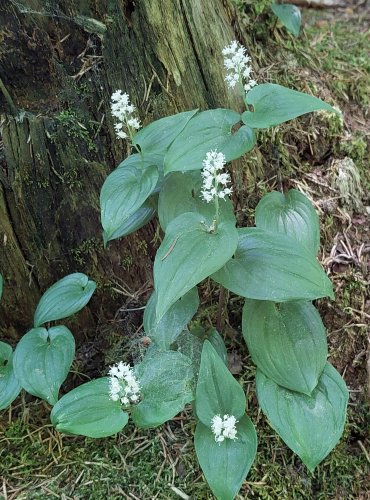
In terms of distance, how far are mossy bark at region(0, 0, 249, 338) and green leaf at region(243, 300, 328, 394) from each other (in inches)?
26.4

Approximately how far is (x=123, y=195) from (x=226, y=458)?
92 cm

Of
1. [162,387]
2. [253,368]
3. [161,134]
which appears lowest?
[253,368]

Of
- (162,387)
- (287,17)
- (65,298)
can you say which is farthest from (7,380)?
(287,17)

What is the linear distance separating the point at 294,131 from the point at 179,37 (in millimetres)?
715

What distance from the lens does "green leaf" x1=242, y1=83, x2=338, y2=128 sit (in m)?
1.83

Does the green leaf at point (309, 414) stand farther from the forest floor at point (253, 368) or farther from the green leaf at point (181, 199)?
the green leaf at point (181, 199)

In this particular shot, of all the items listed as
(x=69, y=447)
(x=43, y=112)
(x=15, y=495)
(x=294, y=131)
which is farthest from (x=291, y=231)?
(x=15, y=495)

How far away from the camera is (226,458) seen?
1737mm

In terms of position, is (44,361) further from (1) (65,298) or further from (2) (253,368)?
Result: (2) (253,368)

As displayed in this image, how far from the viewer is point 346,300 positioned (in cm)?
239

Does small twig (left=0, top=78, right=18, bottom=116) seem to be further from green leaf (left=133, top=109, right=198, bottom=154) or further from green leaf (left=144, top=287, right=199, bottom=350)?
green leaf (left=144, top=287, right=199, bottom=350)

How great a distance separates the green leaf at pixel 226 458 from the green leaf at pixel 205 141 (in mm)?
853

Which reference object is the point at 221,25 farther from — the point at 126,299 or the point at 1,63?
the point at 126,299

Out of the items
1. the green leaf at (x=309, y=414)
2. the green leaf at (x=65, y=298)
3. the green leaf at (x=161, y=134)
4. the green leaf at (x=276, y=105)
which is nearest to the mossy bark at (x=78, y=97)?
the green leaf at (x=65, y=298)
